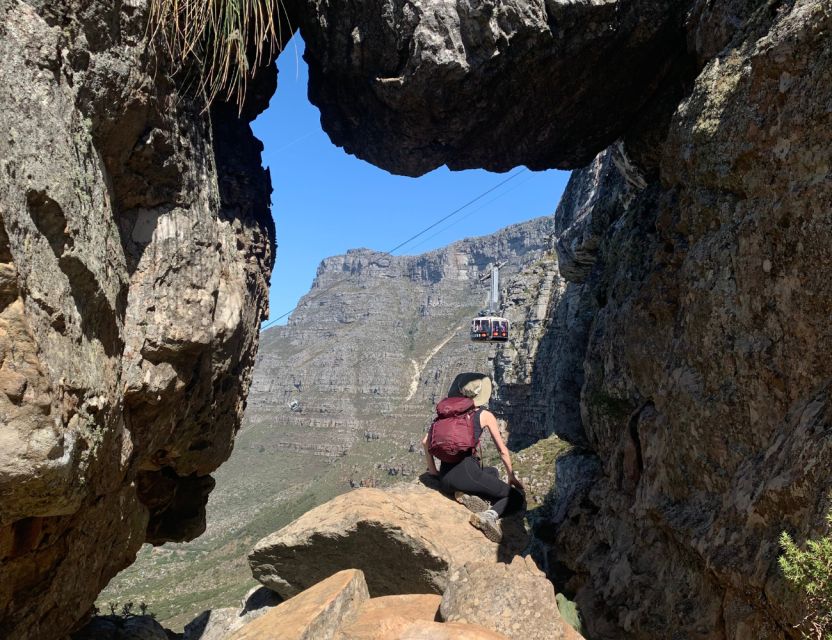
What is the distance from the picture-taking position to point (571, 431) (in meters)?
13.1

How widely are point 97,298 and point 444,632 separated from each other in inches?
163

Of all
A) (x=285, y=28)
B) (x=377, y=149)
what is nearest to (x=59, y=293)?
(x=285, y=28)

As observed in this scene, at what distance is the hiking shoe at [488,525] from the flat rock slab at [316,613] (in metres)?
3.12

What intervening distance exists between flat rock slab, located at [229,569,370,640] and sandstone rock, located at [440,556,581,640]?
712mm

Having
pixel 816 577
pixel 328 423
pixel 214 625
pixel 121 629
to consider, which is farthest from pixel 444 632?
pixel 328 423

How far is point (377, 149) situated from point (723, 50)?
21.0ft

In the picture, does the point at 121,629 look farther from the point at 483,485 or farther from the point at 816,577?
the point at 816,577

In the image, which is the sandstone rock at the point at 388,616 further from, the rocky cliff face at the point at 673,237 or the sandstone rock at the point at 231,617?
the sandstone rock at the point at 231,617

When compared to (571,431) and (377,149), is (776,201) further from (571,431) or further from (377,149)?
(571,431)

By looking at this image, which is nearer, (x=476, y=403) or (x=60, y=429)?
(x=60, y=429)

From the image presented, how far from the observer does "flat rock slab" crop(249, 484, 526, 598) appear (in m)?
6.61

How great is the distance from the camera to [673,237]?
7.03 metres

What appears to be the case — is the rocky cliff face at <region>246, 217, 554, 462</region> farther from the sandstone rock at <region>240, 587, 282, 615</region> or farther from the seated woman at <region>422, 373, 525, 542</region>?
the seated woman at <region>422, 373, 525, 542</region>

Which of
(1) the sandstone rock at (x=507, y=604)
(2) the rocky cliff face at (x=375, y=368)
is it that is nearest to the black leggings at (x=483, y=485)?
(1) the sandstone rock at (x=507, y=604)
